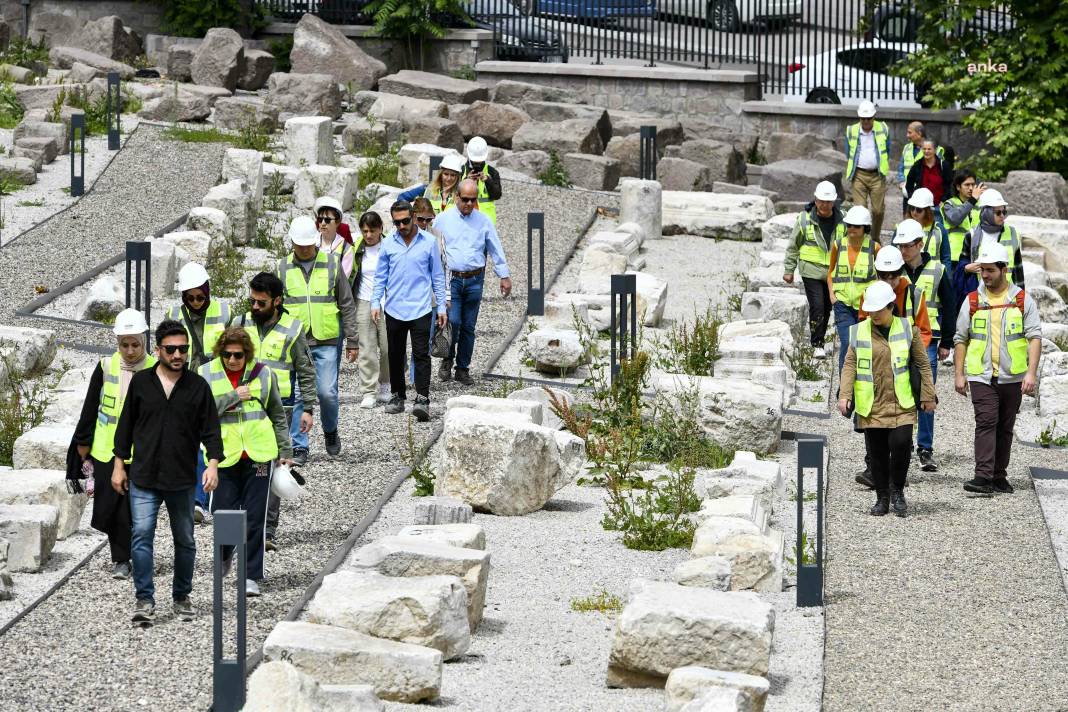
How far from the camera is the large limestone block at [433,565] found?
29.5ft

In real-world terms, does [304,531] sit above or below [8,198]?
below

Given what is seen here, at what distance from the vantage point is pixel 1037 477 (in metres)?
12.6

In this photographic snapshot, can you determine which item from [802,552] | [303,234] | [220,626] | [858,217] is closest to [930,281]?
[858,217]

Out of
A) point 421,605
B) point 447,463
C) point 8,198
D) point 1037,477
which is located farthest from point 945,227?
point 8,198

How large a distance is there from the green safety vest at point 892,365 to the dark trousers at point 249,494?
3.99 metres

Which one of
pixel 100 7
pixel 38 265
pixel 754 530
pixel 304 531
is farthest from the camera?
pixel 100 7

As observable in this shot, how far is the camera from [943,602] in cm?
968

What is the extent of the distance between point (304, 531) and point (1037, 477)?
540 centimetres

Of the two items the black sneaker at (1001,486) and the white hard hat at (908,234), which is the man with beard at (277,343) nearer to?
the white hard hat at (908,234)

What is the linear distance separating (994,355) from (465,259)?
14.9 ft

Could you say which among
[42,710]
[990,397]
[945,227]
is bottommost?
[42,710]

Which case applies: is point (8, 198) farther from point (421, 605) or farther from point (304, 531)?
point (421, 605)

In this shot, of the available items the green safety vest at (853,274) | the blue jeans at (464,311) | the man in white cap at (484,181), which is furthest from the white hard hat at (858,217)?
the man in white cap at (484,181)

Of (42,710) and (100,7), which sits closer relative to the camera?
(42,710)
